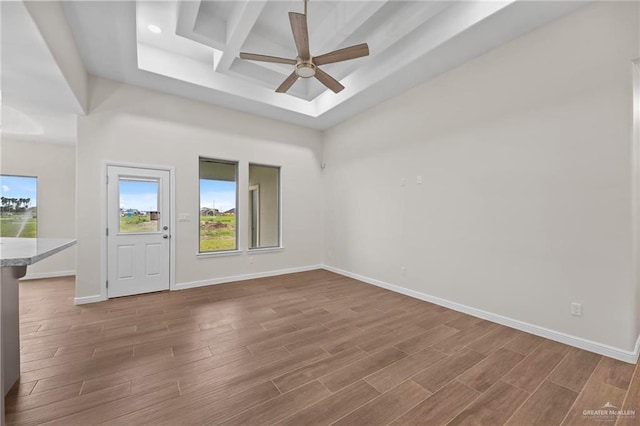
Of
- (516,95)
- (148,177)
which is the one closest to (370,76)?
(516,95)

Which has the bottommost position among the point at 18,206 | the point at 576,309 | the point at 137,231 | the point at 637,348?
the point at 637,348

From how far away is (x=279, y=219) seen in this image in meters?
5.80

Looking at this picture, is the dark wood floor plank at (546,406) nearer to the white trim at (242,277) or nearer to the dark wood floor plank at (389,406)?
the dark wood floor plank at (389,406)

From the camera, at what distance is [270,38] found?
3904 millimetres

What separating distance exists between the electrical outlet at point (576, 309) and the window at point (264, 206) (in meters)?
4.68

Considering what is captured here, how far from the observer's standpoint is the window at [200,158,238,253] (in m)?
4.98

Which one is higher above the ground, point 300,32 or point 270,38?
point 270,38

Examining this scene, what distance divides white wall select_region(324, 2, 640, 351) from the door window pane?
400 centimetres

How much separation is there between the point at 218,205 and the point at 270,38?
303cm

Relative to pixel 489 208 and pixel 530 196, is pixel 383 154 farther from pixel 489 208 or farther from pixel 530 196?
pixel 530 196

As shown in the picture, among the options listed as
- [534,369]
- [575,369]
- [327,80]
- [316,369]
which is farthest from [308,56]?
[575,369]

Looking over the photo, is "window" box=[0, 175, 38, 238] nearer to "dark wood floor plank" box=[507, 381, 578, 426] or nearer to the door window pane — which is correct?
the door window pane

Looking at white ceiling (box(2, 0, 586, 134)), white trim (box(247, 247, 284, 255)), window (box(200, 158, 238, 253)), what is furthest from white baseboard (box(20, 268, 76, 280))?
white trim (box(247, 247, 284, 255))

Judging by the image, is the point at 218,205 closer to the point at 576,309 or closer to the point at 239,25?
the point at 239,25
